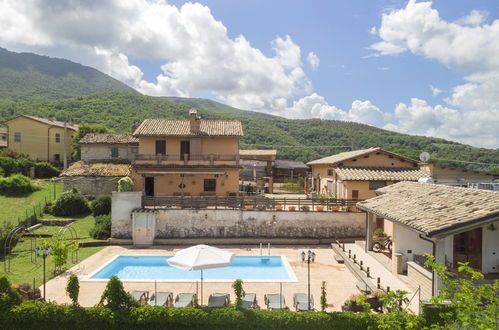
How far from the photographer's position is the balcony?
2908 centimetres

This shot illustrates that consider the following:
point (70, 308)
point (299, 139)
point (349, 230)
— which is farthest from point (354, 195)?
point (299, 139)

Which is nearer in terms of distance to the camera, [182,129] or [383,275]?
[383,275]

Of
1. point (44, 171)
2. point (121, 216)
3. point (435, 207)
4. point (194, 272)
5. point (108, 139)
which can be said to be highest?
point (108, 139)

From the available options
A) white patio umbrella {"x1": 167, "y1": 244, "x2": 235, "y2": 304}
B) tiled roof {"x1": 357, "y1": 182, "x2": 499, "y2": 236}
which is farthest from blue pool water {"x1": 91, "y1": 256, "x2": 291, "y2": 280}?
Answer: tiled roof {"x1": 357, "y1": 182, "x2": 499, "y2": 236}

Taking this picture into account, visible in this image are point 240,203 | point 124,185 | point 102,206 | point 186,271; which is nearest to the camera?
point 186,271

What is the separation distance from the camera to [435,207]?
42.5 ft

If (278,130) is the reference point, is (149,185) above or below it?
below

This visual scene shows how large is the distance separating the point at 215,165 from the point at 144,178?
21.8ft

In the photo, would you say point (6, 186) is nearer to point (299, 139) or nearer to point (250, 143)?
point (250, 143)

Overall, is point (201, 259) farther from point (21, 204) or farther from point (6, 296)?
point (21, 204)

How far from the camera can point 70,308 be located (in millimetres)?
10336

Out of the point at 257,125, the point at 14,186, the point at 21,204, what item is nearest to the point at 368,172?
the point at 21,204

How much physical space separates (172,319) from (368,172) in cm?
2137

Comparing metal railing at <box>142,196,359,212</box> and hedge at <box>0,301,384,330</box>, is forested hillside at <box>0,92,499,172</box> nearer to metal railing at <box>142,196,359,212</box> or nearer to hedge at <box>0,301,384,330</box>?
metal railing at <box>142,196,359,212</box>
